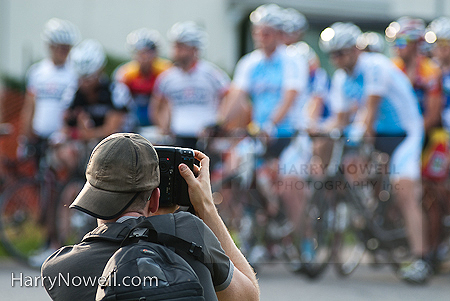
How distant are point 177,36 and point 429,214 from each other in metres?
3.19

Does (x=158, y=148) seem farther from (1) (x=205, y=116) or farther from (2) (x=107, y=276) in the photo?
(1) (x=205, y=116)

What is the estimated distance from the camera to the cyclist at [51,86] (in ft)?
24.8

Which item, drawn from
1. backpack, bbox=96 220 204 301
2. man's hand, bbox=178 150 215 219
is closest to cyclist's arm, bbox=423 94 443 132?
man's hand, bbox=178 150 215 219

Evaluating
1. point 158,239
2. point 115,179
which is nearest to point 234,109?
point 115,179

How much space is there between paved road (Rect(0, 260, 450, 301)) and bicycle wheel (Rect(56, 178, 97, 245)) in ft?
1.60

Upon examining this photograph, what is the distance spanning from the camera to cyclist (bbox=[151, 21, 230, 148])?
7.07 m

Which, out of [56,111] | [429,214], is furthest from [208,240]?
[56,111]

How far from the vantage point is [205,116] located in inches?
278

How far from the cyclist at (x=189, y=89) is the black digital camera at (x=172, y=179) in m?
4.65

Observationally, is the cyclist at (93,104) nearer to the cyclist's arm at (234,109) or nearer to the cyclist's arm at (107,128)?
the cyclist's arm at (107,128)

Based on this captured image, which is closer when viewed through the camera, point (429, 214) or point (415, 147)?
point (415, 147)

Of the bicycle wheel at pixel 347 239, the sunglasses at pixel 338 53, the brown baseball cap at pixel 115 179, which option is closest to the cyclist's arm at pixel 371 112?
the sunglasses at pixel 338 53

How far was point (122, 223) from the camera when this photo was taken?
80.4 inches

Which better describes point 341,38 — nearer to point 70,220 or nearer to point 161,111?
point 161,111
